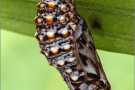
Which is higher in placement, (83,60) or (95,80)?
(83,60)

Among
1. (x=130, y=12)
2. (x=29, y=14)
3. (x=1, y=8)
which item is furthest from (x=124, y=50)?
(x=1, y=8)

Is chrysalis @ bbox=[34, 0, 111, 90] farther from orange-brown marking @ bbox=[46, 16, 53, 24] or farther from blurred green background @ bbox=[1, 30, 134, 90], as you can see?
blurred green background @ bbox=[1, 30, 134, 90]

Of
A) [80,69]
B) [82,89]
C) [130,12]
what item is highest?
[130,12]

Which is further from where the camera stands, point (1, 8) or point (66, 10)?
point (1, 8)

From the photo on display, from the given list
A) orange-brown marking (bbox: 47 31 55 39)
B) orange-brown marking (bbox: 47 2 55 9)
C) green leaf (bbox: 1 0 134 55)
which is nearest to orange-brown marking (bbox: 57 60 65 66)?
orange-brown marking (bbox: 47 31 55 39)

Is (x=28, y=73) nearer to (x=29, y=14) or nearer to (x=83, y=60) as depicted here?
(x=29, y=14)

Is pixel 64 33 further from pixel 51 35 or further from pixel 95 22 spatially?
pixel 95 22
